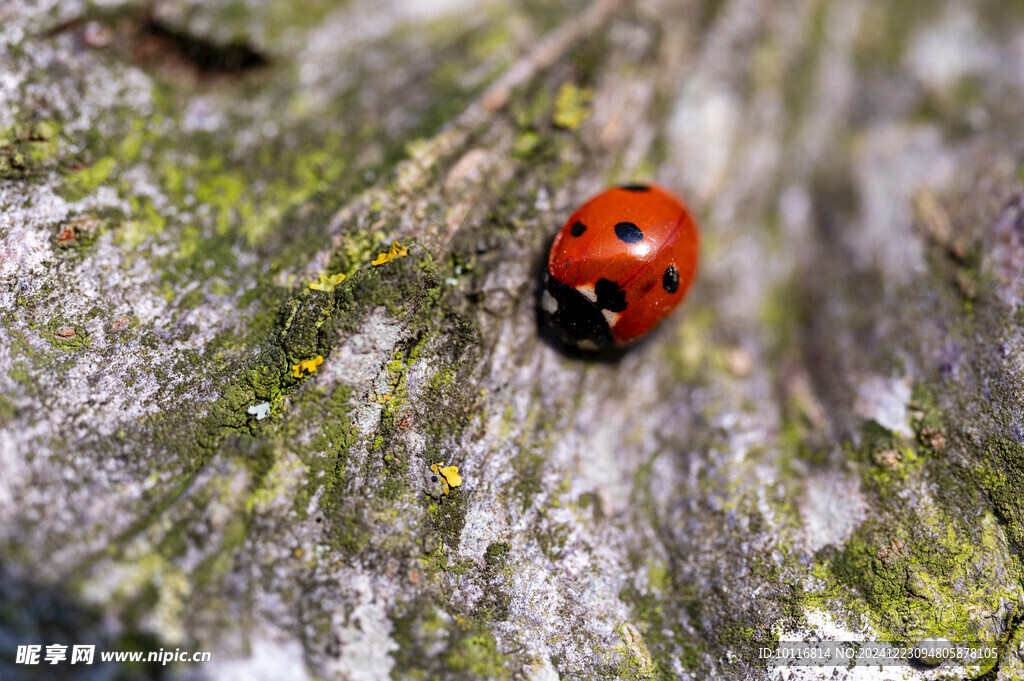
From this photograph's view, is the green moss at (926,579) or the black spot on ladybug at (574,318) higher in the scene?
the black spot on ladybug at (574,318)

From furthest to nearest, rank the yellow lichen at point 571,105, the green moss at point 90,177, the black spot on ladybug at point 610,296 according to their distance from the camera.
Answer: the yellow lichen at point 571,105
the black spot on ladybug at point 610,296
the green moss at point 90,177

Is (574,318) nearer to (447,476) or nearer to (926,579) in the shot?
(447,476)

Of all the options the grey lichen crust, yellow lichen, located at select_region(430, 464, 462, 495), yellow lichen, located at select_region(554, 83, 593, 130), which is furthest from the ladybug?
yellow lichen, located at select_region(430, 464, 462, 495)

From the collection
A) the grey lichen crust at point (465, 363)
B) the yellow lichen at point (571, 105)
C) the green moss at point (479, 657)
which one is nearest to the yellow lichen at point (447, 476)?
the grey lichen crust at point (465, 363)

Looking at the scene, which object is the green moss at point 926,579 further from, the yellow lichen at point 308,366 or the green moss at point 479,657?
the yellow lichen at point 308,366

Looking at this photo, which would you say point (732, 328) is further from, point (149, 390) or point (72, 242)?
point (72, 242)

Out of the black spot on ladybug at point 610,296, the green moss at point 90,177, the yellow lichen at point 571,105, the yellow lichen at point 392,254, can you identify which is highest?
the yellow lichen at point 571,105
